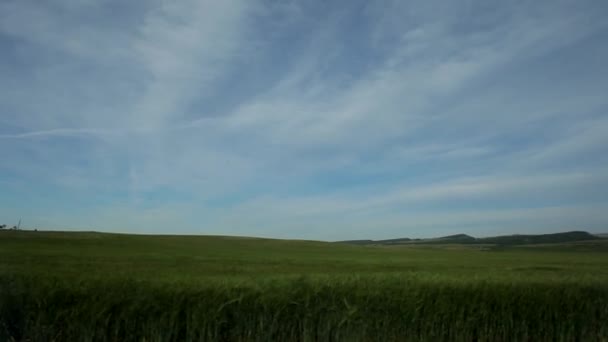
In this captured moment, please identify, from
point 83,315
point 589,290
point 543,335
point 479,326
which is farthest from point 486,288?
point 83,315

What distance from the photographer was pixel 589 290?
31.9ft

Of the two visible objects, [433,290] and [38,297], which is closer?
[38,297]

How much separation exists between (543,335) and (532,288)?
95 centimetres

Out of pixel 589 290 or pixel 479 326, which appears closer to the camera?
pixel 479 326

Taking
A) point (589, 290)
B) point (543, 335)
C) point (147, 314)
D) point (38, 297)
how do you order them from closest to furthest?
point (38, 297) → point (147, 314) → point (543, 335) → point (589, 290)

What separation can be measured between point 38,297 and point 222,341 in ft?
9.57

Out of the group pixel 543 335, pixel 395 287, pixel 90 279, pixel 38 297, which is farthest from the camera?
pixel 543 335

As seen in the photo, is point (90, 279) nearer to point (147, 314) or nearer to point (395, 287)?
point (147, 314)

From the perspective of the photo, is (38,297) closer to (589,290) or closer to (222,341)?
(222,341)

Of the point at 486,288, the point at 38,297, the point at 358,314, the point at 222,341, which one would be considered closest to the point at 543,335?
the point at 486,288

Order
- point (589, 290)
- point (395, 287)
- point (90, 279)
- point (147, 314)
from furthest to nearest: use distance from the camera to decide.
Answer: point (589, 290) < point (395, 287) < point (90, 279) < point (147, 314)

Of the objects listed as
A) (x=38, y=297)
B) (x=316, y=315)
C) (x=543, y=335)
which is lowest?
(x=543, y=335)

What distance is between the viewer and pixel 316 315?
25.2ft

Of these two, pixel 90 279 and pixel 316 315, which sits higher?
pixel 90 279
